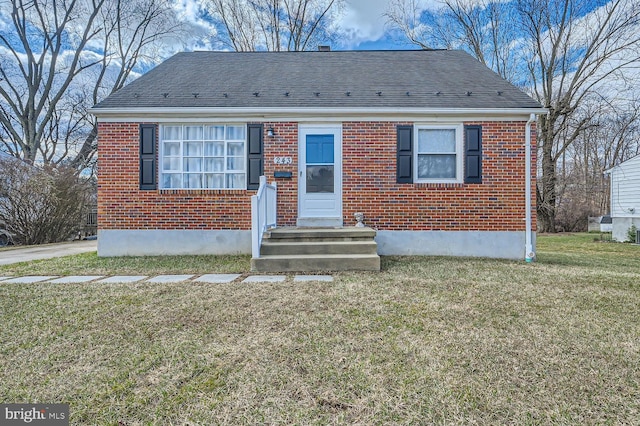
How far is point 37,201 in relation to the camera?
9133 mm

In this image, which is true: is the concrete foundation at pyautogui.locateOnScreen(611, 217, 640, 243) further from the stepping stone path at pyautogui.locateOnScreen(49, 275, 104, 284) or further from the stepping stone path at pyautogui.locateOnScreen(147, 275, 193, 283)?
the stepping stone path at pyautogui.locateOnScreen(49, 275, 104, 284)

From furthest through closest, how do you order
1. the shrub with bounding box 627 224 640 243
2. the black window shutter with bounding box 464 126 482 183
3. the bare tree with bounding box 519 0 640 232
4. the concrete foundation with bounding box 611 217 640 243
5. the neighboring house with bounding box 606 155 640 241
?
the bare tree with bounding box 519 0 640 232 < the neighboring house with bounding box 606 155 640 241 < the concrete foundation with bounding box 611 217 640 243 < the shrub with bounding box 627 224 640 243 < the black window shutter with bounding box 464 126 482 183

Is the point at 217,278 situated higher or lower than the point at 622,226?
lower

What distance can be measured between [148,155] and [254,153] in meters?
2.21

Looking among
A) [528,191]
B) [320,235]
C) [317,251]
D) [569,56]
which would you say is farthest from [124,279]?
[569,56]

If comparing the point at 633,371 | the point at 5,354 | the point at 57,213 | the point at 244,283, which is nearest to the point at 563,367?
the point at 633,371

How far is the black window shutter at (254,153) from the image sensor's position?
6.64 metres

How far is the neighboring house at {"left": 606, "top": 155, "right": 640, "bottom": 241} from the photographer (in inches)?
491

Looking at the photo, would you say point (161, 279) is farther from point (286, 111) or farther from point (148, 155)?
point (286, 111)

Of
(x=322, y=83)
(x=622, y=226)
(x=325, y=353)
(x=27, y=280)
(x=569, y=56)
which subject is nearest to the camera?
(x=325, y=353)

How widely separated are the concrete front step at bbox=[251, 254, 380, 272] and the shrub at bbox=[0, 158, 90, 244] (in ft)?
26.6

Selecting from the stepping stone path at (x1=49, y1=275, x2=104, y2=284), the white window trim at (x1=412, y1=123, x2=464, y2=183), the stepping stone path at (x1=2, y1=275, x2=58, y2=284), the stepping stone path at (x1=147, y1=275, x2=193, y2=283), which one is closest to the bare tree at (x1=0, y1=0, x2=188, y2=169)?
the stepping stone path at (x1=2, y1=275, x2=58, y2=284)

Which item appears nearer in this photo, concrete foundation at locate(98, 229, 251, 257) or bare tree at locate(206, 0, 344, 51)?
concrete foundation at locate(98, 229, 251, 257)

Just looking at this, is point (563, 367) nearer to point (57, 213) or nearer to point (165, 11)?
point (57, 213)
